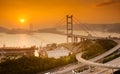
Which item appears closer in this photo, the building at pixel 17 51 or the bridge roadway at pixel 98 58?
the bridge roadway at pixel 98 58

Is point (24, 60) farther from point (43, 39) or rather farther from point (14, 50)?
point (43, 39)

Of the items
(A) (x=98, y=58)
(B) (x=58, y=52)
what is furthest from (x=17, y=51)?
(A) (x=98, y=58)

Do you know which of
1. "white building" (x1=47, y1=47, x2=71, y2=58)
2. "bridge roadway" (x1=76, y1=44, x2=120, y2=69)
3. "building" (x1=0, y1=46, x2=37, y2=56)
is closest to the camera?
"bridge roadway" (x1=76, y1=44, x2=120, y2=69)

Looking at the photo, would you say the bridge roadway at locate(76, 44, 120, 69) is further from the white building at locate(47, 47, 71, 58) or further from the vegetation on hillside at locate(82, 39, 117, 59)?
the white building at locate(47, 47, 71, 58)

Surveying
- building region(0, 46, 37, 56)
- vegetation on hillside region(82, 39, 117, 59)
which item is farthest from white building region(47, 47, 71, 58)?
building region(0, 46, 37, 56)

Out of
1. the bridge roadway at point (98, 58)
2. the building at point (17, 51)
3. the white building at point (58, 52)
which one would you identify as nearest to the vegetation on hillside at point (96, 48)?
the bridge roadway at point (98, 58)

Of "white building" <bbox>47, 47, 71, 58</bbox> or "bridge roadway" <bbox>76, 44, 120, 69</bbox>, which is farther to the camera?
"white building" <bbox>47, 47, 71, 58</bbox>

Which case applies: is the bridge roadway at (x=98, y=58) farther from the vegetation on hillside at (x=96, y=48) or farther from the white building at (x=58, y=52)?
the white building at (x=58, y=52)

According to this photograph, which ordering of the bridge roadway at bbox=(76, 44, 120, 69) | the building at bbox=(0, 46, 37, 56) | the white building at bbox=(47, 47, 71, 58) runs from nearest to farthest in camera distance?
1. the bridge roadway at bbox=(76, 44, 120, 69)
2. the white building at bbox=(47, 47, 71, 58)
3. the building at bbox=(0, 46, 37, 56)
